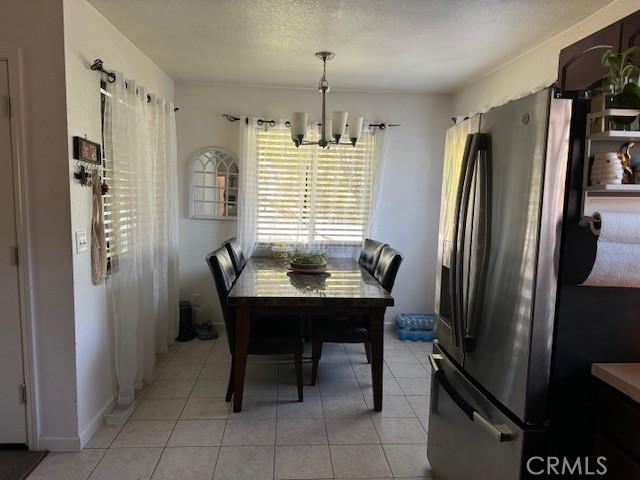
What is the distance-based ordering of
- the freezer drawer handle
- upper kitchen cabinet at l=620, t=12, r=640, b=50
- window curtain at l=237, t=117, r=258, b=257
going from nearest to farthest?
the freezer drawer handle < upper kitchen cabinet at l=620, t=12, r=640, b=50 < window curtain at l=237, t=117, r=258, b=257

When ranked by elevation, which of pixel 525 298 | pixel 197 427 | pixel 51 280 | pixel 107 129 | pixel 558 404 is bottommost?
pixel 197 427

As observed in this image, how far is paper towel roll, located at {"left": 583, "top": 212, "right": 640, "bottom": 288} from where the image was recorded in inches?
46.8

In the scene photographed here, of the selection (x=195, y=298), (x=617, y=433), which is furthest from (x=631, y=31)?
(x=195, y=298)

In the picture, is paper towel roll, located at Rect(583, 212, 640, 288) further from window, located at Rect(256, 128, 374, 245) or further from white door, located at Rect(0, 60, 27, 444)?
window, located at Rect(256, 128, 374, 245)

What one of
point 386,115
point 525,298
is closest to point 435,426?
point 525,298

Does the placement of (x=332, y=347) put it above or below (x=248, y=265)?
below

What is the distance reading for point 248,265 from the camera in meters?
3.52

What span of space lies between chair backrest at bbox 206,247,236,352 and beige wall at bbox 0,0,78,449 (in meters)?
0.76

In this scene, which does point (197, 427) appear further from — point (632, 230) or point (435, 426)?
point (632, 230)

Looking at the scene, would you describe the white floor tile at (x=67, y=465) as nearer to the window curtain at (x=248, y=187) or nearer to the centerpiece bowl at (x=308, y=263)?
the centerpiece bowl at (x=308, y=263)

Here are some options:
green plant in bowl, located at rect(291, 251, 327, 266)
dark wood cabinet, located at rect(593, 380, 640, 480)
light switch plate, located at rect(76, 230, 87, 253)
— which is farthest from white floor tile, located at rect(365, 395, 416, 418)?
light switch plate, located at rect(76, 230, 87, 253)

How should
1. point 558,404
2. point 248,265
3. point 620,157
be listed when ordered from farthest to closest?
point 248,265 → point 558,404 → point 620,157

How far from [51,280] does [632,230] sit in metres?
2.45

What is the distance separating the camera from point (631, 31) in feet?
6.07
